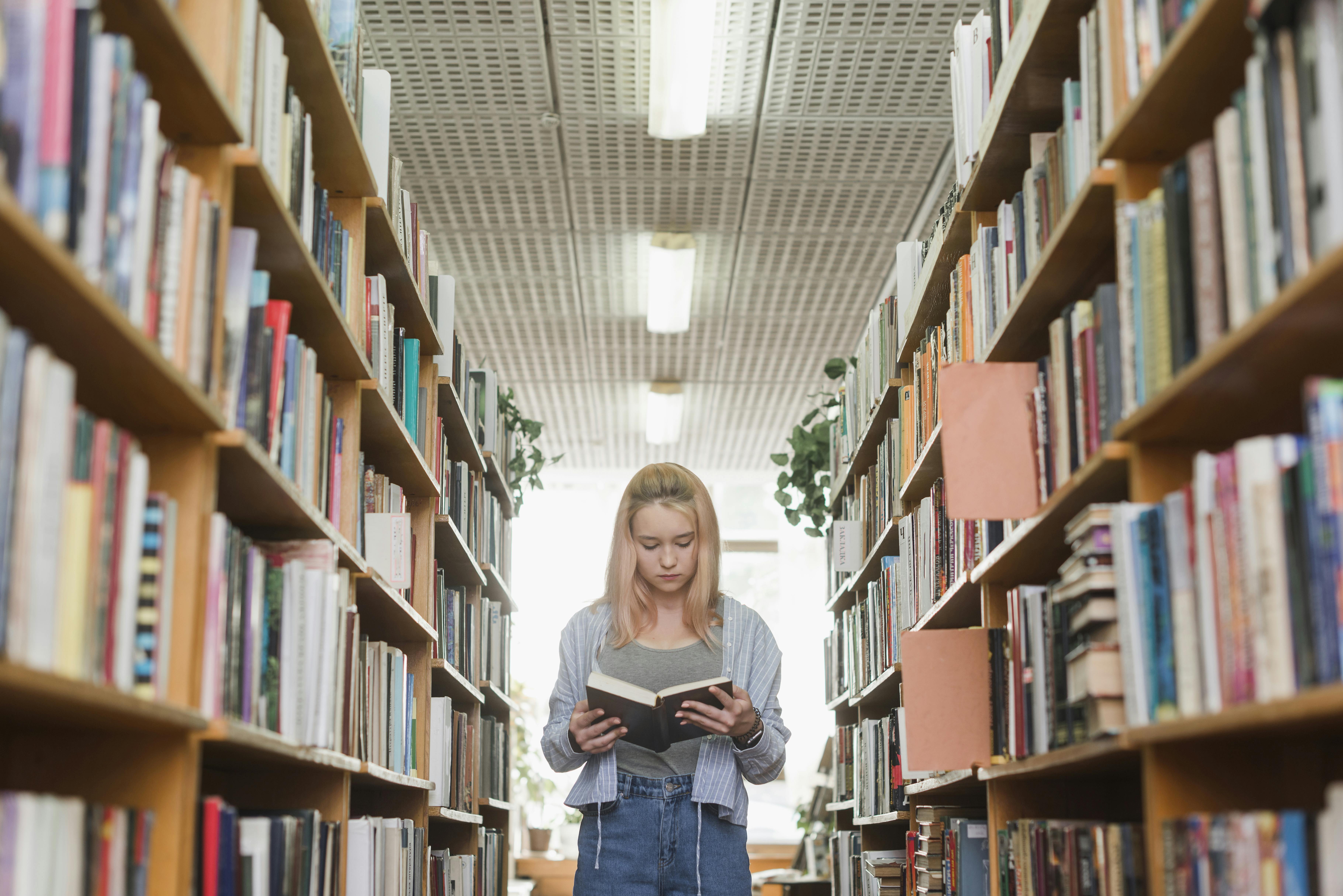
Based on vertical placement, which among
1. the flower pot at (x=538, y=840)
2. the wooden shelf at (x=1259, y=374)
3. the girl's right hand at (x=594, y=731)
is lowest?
the flower pot at (x=538, y=840)

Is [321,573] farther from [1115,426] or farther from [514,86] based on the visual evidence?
[514,86]

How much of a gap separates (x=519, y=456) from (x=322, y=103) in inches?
123

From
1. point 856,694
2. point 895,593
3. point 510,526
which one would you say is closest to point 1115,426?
point 895,593

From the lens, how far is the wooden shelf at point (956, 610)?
8.44ft

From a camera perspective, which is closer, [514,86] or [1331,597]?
[1331,597]

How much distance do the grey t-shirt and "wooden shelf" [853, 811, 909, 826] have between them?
38.0 inches

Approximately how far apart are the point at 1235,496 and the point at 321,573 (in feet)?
4.35

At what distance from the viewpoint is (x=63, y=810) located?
1221 mm

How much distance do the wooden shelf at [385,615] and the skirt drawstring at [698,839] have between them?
76 centimetres

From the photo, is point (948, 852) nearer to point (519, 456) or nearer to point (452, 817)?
point (452, 817)

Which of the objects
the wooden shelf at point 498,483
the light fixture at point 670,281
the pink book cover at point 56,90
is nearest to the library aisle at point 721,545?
the pink book cover at point 56,90

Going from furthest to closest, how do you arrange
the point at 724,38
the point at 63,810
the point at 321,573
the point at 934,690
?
the point at 724,38, the point at 934,690, the point at 321,573, the point at 63,810

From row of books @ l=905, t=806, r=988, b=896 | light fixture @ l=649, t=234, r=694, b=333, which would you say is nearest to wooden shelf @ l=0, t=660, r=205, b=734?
row of books @ l=905, t=806, r=988, b=896

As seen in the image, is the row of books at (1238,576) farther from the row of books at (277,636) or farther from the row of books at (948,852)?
the row of books at (277,636)
